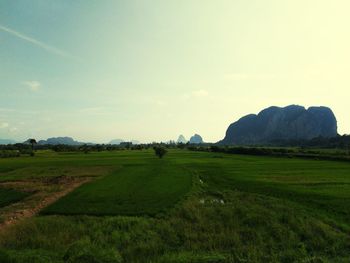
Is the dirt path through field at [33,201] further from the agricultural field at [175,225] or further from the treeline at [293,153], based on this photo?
the treeline at [293,153]

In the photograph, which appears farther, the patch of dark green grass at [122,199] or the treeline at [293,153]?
the treeline at [293,153]

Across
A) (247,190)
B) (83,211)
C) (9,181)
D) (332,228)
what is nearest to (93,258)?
(83,211)

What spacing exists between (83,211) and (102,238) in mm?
6872

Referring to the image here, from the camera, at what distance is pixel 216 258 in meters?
13.6

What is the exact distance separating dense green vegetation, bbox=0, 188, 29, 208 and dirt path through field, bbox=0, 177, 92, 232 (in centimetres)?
95

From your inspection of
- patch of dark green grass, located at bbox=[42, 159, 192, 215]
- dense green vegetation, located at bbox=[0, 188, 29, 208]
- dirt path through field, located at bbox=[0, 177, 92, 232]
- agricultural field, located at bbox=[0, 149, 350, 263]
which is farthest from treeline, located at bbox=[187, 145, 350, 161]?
dense green vegetation, located at bbox=[0, 188, 29, 208]

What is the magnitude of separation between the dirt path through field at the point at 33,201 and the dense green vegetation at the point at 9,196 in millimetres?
949

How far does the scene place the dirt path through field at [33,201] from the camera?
21872 millimetres

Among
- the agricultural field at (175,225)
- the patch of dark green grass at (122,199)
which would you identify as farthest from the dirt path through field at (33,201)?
the patch of dark green grass at (122,199)

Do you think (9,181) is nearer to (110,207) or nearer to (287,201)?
(110,207)

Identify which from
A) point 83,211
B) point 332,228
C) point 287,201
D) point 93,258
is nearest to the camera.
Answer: point 93,258

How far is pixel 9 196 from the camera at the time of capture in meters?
30.2

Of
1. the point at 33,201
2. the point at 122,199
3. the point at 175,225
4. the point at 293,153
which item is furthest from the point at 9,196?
the point at 293,153

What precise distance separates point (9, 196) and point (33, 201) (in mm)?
4421
